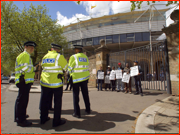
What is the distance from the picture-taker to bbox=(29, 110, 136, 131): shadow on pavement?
2.72 m

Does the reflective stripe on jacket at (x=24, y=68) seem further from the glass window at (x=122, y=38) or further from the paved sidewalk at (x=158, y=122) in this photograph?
the glass window at (x=122, y=38)

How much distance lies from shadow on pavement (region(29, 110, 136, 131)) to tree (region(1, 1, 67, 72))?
48.2ft

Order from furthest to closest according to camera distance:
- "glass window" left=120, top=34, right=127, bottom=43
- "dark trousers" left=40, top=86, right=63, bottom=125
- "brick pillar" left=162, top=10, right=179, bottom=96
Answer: "glass window" left=120, top=34, right=127, bottom=43
"brick pillar" left=162, top=10, right=179, bottom=96
"dark trousers" left=40, top=86, right=63, bottom=125

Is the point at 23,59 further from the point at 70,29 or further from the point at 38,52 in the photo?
the point at 70,29

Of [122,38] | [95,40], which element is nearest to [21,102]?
[122,38]

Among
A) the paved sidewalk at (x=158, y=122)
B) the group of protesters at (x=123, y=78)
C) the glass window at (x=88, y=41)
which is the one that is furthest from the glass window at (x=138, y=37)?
the paved sidewalk at (x=158, y=122)

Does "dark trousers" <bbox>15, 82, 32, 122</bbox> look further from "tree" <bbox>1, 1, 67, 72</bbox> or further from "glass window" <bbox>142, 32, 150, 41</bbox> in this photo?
"glass window" <bbox>142, 32, 150, 41</bbox>

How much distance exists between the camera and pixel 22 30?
49.6ft

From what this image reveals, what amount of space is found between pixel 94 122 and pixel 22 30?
16.1m

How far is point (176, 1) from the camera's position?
5262 mm

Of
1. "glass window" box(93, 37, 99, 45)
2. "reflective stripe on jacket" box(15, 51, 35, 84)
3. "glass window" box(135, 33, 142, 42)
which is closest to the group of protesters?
"reflective stripe on jacket" box(15, 51, 35, 84)

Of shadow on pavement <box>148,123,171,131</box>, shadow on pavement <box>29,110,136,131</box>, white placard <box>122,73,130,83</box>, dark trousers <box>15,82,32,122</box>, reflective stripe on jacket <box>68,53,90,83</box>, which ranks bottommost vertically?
shadow on pavement <box>29,110,136,131</box>

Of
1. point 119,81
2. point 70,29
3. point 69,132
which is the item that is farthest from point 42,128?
point 70,29

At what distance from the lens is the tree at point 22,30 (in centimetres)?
1475
